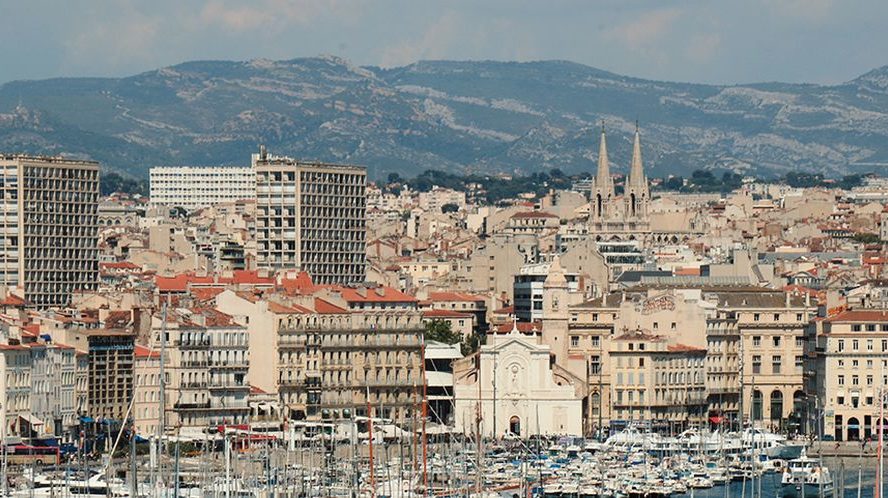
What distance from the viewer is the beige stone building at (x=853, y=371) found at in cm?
9012

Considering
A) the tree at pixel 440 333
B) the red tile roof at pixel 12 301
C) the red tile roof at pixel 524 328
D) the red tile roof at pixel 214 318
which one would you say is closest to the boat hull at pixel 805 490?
the red tile roof at pixel 214 318

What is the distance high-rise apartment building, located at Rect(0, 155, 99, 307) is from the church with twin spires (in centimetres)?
5626

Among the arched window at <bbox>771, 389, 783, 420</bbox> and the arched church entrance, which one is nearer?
the arched church entrance

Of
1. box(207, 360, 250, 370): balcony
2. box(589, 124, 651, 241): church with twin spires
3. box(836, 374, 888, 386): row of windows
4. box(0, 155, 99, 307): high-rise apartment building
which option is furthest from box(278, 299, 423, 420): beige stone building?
box(589, 124, 651, 241): church with twin spires

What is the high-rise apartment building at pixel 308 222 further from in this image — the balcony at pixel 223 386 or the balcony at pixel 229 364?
the balcony at pixel 223 386

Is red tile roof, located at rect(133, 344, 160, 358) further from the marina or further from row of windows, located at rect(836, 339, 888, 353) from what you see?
row of windows, located at rect(836, 339, 888, 353)

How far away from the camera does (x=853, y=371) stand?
9081 cm

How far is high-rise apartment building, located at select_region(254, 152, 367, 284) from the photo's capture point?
122m

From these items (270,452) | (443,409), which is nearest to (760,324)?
(443,409)

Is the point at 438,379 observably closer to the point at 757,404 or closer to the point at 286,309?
the point at 286,309

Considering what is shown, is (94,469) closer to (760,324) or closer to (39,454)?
(39,454)

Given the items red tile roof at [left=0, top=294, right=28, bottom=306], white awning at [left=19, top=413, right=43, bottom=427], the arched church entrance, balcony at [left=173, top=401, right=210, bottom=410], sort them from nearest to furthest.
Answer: white awning at [left=19, top=413, right=43, bottom=427] → balcony at [left=173, top=401, right=210, bottom=410] → the arched church entrance → red tile roof at [left=0, top=294, right=28, bottom=306]

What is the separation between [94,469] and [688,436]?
67.6 feet

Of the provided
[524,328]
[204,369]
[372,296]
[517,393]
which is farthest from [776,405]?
[204,369]
